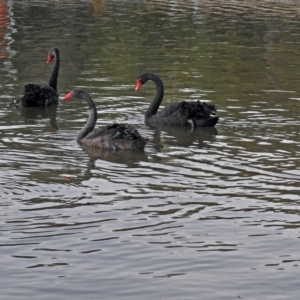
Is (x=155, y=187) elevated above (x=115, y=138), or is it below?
below

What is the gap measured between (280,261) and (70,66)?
14.1 metres

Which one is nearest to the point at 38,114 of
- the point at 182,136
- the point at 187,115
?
the point at 187,115

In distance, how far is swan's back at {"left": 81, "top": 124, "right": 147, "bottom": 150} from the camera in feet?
45.4

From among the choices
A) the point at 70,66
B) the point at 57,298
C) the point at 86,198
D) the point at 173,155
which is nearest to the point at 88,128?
the point at 173,155

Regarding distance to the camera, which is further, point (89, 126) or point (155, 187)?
point (89, 126)

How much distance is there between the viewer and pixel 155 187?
11742 millimetres

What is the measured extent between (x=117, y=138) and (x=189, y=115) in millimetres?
2030

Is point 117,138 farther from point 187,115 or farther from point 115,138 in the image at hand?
point 187,115

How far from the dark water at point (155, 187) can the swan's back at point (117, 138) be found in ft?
0.64

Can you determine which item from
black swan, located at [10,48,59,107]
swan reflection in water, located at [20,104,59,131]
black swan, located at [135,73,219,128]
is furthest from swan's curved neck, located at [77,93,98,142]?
black swan, located at [10,48,59,107]

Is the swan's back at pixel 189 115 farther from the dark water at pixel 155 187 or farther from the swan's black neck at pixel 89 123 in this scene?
the swan's black neck at pixel 89 123

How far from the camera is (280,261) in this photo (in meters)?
9.12

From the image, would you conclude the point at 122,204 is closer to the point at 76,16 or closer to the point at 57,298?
the point at 57,298

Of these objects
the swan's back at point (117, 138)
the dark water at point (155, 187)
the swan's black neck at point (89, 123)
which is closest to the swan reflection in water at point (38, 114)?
the dark water at point (155, 187)
